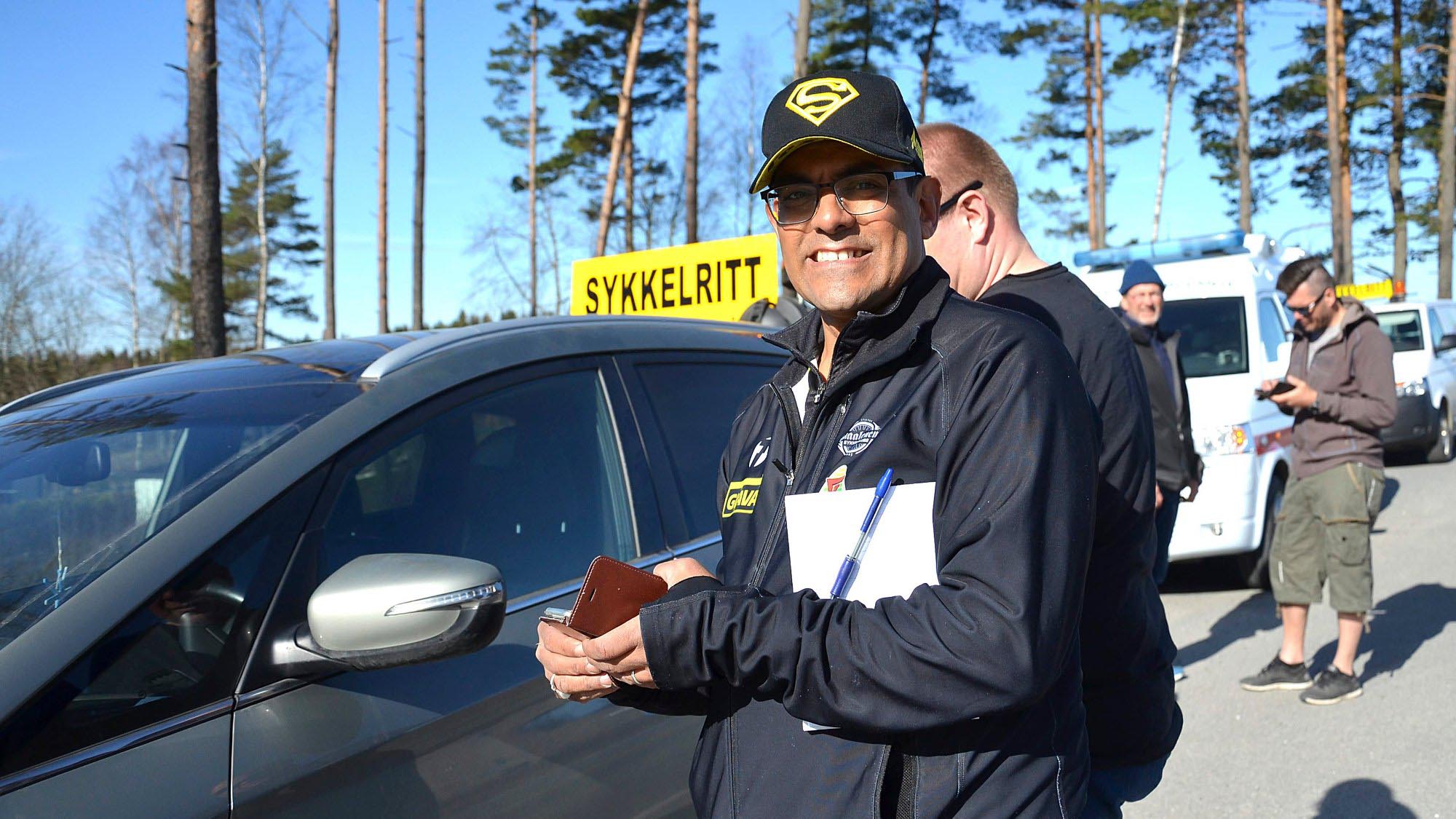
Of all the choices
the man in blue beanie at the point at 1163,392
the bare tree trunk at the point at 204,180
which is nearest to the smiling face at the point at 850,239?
the man in blue beanie at the point at 1163,392

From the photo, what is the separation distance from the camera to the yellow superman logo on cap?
5.26ft

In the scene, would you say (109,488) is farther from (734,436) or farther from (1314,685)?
(1314,685)

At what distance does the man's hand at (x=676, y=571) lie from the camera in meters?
1.69

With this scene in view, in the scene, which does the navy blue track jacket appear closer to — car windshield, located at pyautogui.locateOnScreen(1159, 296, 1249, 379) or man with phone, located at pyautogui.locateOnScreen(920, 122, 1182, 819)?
man with phone, located at pyautogui.locateOnScreen(920, 122, 1182, 819)

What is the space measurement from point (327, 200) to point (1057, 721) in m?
29.8

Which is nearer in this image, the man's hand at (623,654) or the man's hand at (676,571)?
the man's hand at (623,654)

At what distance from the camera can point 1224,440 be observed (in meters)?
7.11

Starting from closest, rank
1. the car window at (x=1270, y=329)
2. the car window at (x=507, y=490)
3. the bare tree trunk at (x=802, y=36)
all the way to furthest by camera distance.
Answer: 1. the car window at (x=507, y=490)
2. the car window at (x=1270, y=329)
3. the bare tree trunk at (x=802, y=36)

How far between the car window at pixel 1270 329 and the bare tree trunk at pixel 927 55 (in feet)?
76.6

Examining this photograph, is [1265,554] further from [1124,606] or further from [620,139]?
[620,139]

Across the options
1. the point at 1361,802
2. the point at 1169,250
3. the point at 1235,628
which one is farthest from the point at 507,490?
the point at 1169,250

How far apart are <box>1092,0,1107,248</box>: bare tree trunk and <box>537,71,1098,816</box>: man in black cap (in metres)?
33.7

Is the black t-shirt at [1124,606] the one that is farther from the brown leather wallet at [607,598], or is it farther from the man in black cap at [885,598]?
the brown leather wallet at [607,598]

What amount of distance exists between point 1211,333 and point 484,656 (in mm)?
7215
